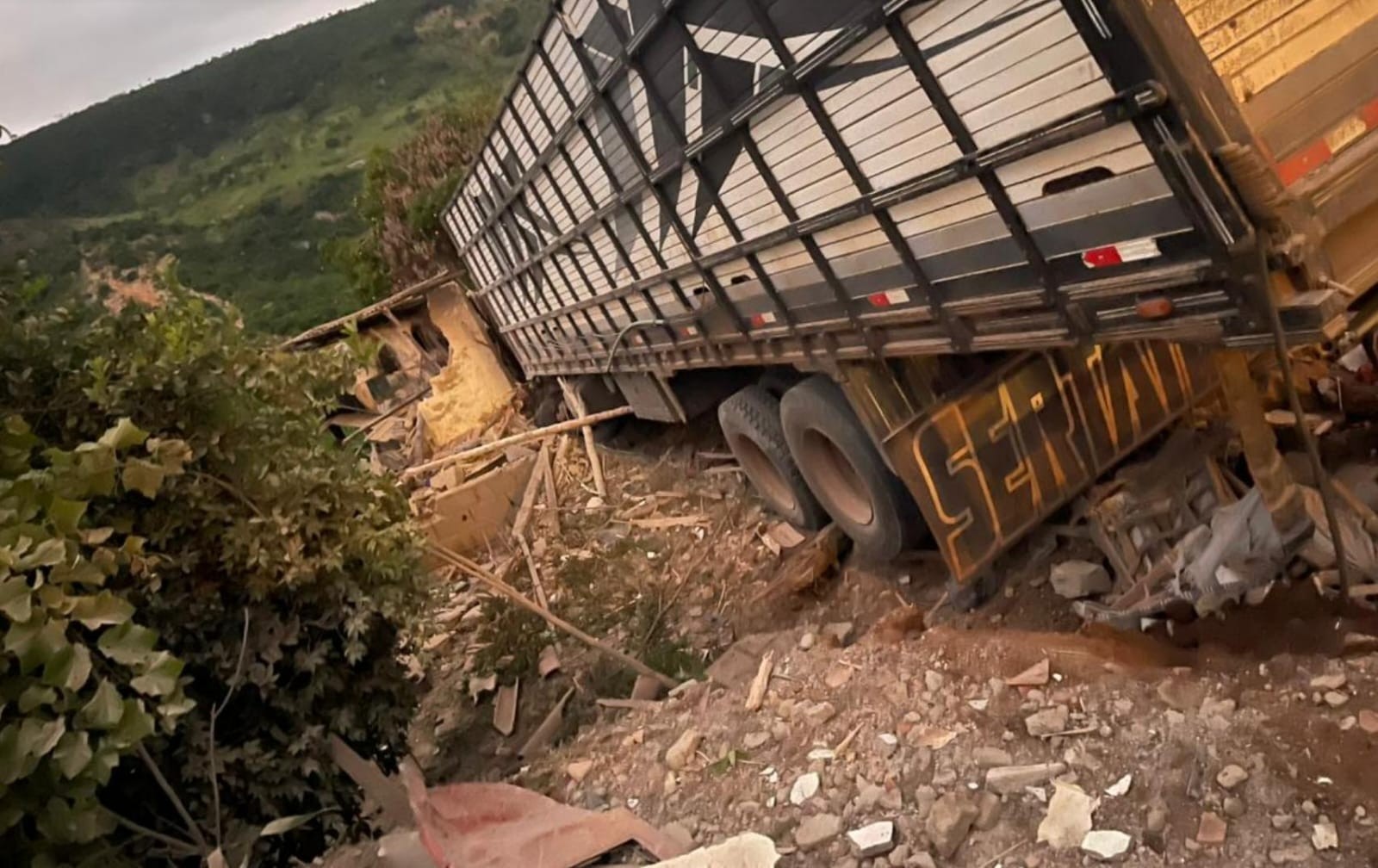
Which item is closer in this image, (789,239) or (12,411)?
(12,411)

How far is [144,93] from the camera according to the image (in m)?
62.9

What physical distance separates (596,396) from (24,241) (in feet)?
19.8

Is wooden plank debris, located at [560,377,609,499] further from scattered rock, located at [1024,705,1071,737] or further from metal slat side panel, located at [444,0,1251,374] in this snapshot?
scattered rock, located at [1024,705,1071,737]

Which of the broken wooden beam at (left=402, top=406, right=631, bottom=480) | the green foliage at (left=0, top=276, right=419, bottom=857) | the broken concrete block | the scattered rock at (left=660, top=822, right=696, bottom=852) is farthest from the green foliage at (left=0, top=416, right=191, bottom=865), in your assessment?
the broken wooden beam at (left=402, top=406, right=631, bottom=480)

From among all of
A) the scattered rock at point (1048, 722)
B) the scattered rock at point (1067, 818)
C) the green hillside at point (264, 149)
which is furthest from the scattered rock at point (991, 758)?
the green hillside at point (264, 149)

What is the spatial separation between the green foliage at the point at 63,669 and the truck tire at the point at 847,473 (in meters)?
3.35

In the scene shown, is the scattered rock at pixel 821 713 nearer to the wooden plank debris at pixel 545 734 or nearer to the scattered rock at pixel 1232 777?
the scattered rock at pixel 1232 777

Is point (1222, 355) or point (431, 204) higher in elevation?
point (431, 204)

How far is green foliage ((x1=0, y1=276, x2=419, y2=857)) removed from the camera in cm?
421

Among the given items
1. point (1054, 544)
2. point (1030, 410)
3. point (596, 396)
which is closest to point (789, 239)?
point (1030, 410)

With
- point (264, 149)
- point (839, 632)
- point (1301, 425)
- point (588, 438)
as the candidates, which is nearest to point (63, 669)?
point (839, 632)

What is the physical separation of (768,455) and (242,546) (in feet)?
10.6

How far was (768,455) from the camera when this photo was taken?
643cm

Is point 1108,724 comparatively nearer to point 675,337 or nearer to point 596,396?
point 675,337
